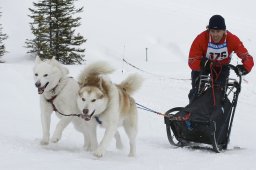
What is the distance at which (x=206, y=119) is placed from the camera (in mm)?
5441

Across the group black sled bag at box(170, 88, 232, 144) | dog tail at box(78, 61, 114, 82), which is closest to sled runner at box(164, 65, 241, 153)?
black sled bag at box(170, 88, 232, 144)

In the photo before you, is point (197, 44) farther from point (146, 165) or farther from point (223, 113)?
point (146, 165)

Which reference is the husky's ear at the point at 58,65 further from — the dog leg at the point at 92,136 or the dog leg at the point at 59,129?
the dog leg at the point at 92,136

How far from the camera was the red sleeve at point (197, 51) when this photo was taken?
5.99m

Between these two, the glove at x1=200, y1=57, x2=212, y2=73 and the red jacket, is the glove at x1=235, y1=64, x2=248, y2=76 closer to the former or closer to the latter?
the red jacket

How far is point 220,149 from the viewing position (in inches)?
225

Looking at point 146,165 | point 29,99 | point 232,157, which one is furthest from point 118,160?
point 29,99

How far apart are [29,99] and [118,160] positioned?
192 inches

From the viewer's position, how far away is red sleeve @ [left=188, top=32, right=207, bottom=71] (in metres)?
5.99

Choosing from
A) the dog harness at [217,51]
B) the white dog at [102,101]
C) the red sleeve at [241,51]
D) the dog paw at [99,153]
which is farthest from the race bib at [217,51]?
the dog paw at [99,153]

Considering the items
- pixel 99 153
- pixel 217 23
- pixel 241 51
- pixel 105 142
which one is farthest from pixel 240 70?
pixel 99 153

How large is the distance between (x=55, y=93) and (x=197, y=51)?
2005mm

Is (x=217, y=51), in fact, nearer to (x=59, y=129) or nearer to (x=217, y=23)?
(x=217, y=23)

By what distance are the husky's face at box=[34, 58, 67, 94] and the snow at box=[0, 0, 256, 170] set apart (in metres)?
0.67
